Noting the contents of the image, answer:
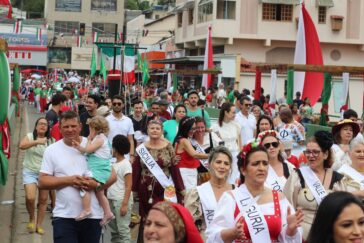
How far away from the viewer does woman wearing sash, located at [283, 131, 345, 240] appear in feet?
20.7

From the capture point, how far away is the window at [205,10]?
50938 mm

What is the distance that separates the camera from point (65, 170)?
666cm

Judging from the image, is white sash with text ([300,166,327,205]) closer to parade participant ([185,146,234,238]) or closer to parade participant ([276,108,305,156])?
parade participant ([185,146,234,238])

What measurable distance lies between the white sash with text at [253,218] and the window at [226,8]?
45082 millimetres

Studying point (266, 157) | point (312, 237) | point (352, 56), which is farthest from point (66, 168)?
point (352, 56)

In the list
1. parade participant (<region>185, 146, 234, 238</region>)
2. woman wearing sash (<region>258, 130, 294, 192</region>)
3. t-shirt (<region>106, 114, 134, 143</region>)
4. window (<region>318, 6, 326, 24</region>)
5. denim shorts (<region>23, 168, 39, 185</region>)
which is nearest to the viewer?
parade participant (<region>185, 146, 234, 238</region>)

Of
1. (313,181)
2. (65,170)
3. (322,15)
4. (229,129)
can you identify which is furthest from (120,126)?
(322,15)

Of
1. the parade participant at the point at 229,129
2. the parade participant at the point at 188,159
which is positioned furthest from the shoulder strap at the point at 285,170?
the parade participant at the point at 229,129

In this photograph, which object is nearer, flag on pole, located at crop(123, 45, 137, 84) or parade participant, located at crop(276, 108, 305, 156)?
parade participant, located at crop(276, 108, 305, 156)

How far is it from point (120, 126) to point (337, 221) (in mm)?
9034

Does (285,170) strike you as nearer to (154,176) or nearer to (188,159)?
(154,176)

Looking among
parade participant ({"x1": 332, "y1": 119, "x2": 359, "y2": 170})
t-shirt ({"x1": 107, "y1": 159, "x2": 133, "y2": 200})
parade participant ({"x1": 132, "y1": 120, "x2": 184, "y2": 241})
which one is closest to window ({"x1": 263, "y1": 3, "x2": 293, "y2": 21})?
parade participant ({"x1": 332, "y1": 119, "x2": 359, "y2": 170})

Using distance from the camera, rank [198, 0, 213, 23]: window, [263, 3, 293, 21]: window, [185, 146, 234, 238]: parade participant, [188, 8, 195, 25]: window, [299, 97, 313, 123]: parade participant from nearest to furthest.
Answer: [185, 146, 234, 238]: parade participant, [299, 97, 313, 123]: parade participant, [263, 3, 293, 21]: window, [198, 0, 213, 23]: window, [188, 8, 195, 25]: window

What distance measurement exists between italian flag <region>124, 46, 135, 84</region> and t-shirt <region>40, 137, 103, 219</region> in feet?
57.2
